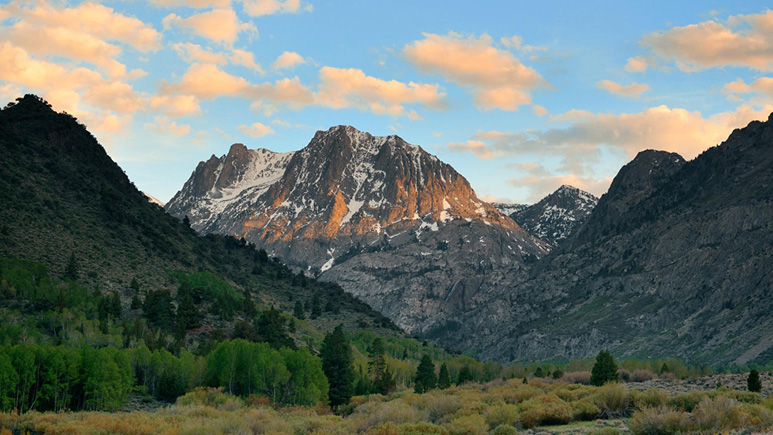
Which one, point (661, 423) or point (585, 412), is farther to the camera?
point (585, 412)

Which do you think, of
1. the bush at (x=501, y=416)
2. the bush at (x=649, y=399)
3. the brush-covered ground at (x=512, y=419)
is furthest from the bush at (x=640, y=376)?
the bush at (x=501, y=416)

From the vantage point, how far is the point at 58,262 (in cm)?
13712

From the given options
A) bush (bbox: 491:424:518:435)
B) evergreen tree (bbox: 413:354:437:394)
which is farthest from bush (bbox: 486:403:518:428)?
evergreen tree (bbox: 413:354:437:394)

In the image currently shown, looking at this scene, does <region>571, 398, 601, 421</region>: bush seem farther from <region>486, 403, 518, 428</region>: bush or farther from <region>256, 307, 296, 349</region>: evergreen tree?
<region>256, 307, 296, 349</region>: evergreen tree

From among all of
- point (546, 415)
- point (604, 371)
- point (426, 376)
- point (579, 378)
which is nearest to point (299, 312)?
point (426, 376)

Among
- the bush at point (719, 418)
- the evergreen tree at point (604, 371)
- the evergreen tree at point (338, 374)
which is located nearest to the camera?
the bush at point (719, 418)

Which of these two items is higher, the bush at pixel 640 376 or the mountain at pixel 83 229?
the mountain at pixel 83 229

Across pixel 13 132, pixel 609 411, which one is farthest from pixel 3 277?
pixel 609 411

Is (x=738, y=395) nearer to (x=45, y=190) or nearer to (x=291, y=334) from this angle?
(x=291, y=334)

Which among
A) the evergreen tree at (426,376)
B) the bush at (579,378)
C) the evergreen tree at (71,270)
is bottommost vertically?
the evergreen tree at (426,376)

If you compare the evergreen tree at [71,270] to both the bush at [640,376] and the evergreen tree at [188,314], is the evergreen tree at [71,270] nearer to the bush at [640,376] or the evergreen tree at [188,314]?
the evergreen tree at [188,314]

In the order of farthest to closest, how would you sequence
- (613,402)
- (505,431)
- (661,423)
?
1. (613,402)
2. (505,431)
3. (661,423)

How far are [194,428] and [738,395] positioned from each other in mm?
39492

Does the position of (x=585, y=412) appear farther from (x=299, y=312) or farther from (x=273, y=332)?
(x=299, y=312)
